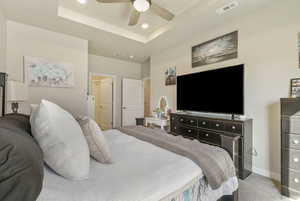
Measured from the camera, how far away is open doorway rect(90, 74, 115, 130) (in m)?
5.08

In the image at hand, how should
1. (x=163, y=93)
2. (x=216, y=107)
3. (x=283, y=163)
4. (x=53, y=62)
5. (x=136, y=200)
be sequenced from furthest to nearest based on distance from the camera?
(x=163, y=93), (x=53, y=62), (x=216, y=107), (x=283, y=163), (x=136, y=200)

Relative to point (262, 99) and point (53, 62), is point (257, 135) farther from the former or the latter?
point (53, 62)

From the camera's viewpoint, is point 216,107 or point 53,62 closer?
point 216,107

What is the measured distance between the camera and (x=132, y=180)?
0.85 metres

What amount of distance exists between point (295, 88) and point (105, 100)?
5006 millimetres

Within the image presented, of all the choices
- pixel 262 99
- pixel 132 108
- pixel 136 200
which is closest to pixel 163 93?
pixel 132 108

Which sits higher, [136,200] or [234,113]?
[234,113]

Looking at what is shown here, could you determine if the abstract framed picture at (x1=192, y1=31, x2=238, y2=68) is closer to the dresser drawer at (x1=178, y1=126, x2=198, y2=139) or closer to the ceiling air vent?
the ceiling air vent

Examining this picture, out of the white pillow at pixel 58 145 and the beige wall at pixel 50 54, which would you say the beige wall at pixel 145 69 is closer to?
the beige wall at pixel 50 54

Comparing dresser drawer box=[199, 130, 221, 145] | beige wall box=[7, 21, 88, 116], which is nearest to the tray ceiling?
beige wall box=[7, 21, 88, 116]

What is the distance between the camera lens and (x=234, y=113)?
236 centimetres

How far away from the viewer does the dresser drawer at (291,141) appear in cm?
164

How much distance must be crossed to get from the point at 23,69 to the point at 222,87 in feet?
12.4

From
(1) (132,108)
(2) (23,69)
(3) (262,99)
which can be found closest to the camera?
(3) (262,99)
